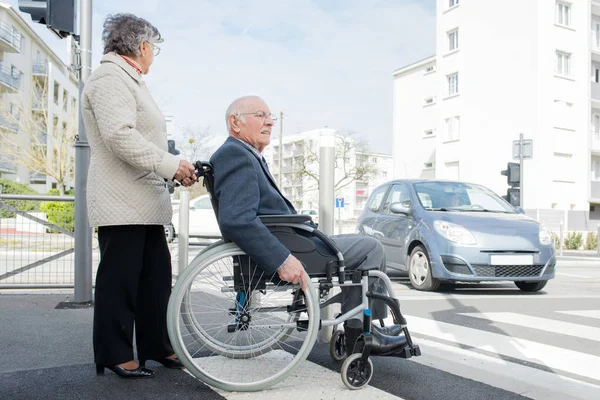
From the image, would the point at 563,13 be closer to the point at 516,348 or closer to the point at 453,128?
the point at 453,128

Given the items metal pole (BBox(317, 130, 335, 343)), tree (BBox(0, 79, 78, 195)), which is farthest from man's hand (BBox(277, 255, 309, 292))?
tree (BBox(0, 79, 78, 195))

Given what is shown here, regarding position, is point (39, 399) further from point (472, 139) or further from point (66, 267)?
point (472, 139)

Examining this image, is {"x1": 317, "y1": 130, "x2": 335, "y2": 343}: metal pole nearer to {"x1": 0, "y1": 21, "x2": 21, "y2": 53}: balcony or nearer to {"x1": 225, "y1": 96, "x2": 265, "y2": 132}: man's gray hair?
{"x1": 225, "y1": 96, "x2": 265, "y2": 132}: man's gray hair

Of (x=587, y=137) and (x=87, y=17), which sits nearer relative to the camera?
(x=87, y=17)

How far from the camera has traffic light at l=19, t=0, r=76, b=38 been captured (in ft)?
17.0

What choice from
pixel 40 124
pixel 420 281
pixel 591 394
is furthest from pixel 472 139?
pixel 591 394

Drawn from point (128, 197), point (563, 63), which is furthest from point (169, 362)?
point (563, 63)

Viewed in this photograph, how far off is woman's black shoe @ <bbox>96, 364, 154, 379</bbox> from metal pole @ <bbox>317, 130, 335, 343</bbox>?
124 centimetres

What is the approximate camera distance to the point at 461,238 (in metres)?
7.33

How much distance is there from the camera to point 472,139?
3331 cm

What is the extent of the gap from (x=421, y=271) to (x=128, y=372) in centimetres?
529

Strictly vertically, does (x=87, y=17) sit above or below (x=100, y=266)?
above

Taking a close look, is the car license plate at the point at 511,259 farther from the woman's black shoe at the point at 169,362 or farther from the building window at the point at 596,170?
the building window at the point at 596,170

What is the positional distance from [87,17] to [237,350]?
373cm
